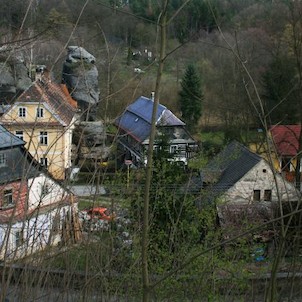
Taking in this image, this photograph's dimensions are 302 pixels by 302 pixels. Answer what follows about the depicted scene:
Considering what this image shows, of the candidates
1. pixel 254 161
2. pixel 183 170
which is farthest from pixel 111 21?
pixel 254 161

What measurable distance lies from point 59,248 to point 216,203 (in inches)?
104

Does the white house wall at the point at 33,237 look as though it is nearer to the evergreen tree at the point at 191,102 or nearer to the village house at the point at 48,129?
the village house at the point at 48,129

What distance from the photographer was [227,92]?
15.3 m

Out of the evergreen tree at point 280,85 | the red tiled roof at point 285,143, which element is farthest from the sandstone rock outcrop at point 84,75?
the evergreen tree at point 280,85

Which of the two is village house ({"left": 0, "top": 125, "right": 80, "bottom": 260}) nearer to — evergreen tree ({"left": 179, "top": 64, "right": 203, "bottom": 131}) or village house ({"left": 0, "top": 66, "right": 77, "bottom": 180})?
village house ({"left": 0, "top": 66, "right": 77, "bottom": 180})

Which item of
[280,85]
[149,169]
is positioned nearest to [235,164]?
[280,85]

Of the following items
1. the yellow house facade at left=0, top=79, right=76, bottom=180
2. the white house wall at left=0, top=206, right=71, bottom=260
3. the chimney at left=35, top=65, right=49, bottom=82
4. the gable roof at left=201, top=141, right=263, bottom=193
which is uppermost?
the gable roof at left=201, top=141, right=263, bottom=193

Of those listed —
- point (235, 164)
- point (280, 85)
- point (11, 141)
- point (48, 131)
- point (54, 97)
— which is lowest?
point (11, 141)

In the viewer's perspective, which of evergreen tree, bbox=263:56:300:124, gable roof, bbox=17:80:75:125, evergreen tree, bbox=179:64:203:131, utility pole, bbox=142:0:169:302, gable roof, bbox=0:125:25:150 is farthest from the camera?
evergreen tree, bbox=179:64:203:131

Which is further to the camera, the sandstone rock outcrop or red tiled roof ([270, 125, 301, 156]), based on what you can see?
red tiled roof ([270, 125, 301, 156])

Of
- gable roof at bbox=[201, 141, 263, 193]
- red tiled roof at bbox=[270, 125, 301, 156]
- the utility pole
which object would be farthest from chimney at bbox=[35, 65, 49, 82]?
gable roof at bbox=[201, 141, 263, 193]

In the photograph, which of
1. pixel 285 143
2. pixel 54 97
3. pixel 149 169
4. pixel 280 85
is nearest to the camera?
pixel 149 169

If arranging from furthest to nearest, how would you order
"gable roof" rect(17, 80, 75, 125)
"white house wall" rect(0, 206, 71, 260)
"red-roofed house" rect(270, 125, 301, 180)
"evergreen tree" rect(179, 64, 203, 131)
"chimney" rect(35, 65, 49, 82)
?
1. "evergreen tree" rect(179, 64, 203, 131)
2. "chimney" rect(35, 65, 49, 82)
3. "gable roof" rect(17, 80, 75, 125)
4. "red-roofed house" rect(270, 125, 301, 180)
5. "white house wall" rect(0, 206, 71, 260)

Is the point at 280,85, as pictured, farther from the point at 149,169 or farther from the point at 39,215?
the point at 149,169
